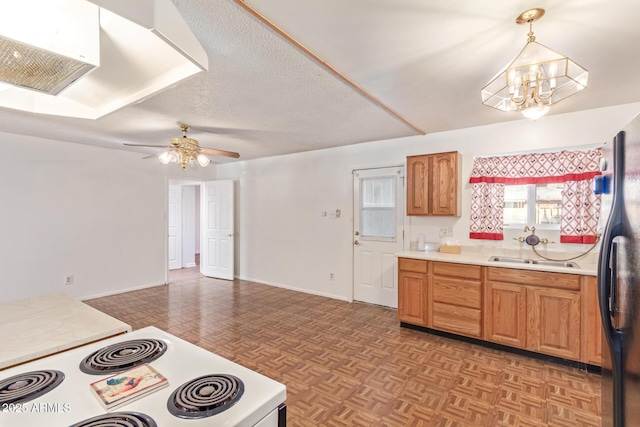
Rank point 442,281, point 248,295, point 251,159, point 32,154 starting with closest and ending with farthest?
point 442,281 → point 32,154 → point 248,295 → point 251,159

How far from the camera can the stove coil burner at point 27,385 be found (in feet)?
2.73

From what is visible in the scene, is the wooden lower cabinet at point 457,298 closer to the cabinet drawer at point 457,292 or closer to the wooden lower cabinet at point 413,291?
the cabinet drawer at point 457,292

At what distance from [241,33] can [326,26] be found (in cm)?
49

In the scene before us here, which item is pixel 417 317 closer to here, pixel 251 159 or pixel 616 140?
pixel 616 140

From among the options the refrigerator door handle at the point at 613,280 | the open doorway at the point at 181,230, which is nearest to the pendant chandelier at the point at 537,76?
the refrigerator door handle at the point at 613,280

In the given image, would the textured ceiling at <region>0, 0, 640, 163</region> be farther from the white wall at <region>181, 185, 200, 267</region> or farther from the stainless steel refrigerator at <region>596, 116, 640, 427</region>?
the white wall at <region>181, 185, 200, 267</region>

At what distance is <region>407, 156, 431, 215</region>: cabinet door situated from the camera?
377 cm

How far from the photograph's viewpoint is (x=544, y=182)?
127 inches

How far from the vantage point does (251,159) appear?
596cm

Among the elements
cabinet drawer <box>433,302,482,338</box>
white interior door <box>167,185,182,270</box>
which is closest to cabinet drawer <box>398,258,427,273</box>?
cabinet drawer <box>433,302,482,338</box>

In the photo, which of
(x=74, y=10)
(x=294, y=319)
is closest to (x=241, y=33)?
(x=74, y=10)

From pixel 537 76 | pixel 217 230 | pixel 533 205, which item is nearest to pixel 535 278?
pixel 533 205

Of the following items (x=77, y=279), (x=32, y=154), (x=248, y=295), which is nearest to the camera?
(x=32, y=154)

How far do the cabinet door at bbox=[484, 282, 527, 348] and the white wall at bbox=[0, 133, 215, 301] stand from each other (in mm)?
5286
